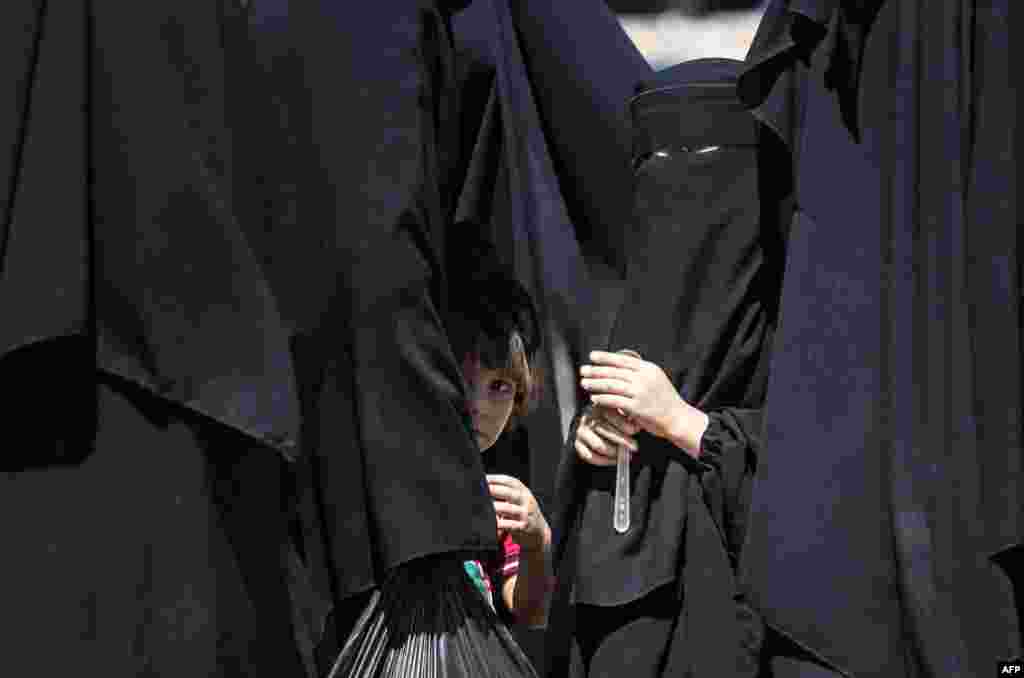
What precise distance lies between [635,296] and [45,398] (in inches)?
40.1

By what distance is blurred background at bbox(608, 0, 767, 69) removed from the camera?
526 centimetres

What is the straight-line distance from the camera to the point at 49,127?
5.51 ft

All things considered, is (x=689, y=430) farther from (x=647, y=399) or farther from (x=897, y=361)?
(x=897, y=361)

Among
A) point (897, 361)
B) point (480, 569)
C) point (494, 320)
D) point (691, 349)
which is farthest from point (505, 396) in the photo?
point (897, 361)

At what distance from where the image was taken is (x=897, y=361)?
2008mm

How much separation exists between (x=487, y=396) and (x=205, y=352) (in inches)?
38.0

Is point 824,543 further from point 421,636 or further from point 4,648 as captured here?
point 4,648

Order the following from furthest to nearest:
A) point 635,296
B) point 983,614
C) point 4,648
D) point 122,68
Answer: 1. point 635,296
2. point 983,614
3. point 122,68
4. point 4,648

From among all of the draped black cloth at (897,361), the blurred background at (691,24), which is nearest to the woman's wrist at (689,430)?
the draped black cloth at (897,361)

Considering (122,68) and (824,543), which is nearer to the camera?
(122,68)

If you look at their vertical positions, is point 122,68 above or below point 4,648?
above

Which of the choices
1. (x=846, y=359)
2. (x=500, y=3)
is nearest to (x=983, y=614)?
(x=846, y=359)

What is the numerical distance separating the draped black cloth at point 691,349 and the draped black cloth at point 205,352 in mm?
330

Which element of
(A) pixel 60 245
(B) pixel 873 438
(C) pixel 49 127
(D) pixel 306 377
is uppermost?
(C) pixel 49 127
